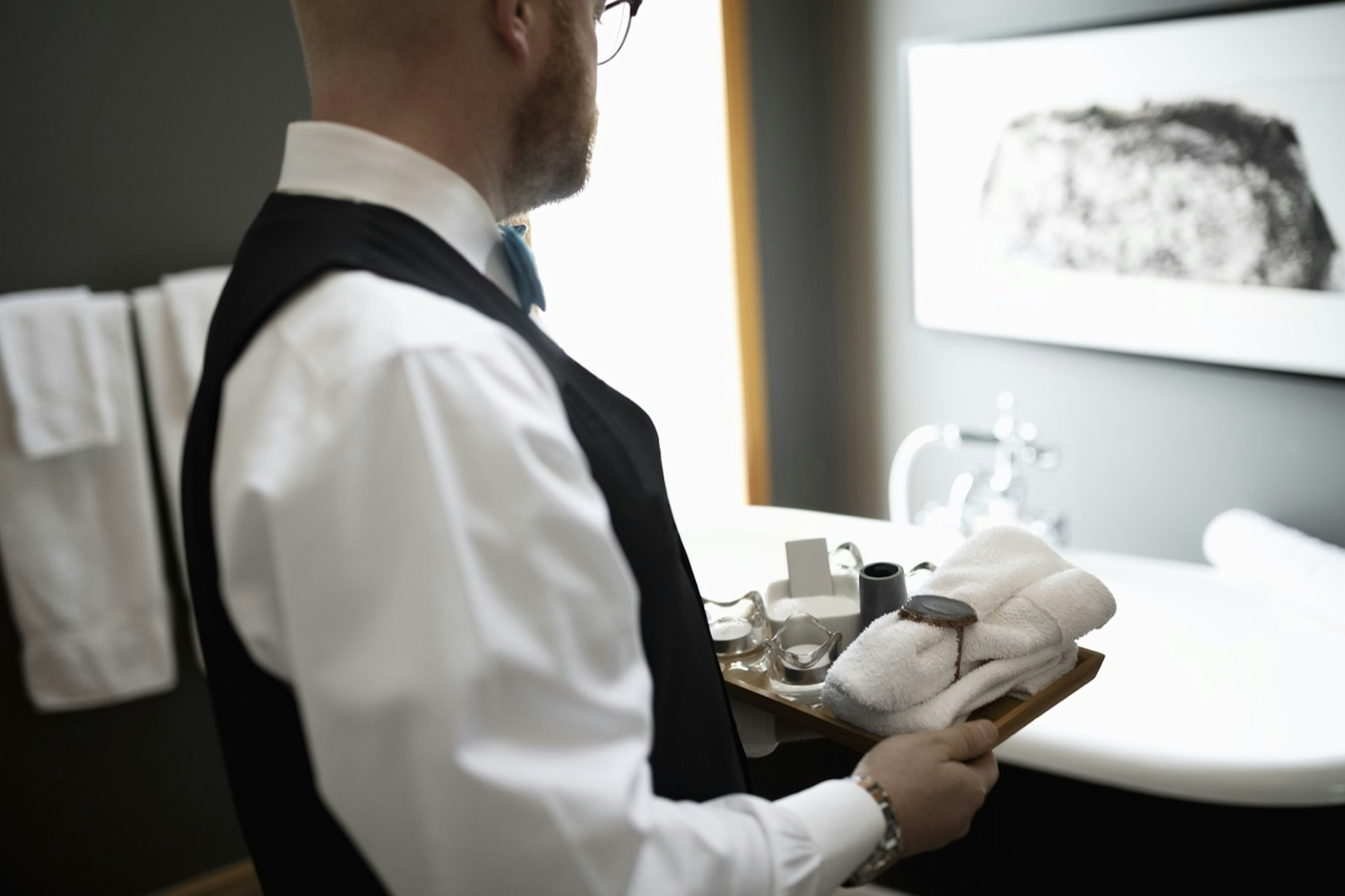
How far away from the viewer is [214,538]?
81 cm

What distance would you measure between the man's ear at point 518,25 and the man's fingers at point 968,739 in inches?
24.9

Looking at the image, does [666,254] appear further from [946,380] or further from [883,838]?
[883,838]

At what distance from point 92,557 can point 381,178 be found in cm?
152

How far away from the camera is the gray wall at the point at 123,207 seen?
198 centimetres

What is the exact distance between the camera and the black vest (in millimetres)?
766

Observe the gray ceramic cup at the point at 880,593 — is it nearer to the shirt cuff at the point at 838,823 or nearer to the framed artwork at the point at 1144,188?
the shirt cuff at the point at 838,823

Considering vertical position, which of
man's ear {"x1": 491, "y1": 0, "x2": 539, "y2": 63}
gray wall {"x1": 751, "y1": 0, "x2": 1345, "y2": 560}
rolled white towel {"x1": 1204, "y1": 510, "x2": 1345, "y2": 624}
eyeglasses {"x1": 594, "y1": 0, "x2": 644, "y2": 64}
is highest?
eyeglasses {"x1": 594, "y1": 0, "x2": 644, "y2": 64}

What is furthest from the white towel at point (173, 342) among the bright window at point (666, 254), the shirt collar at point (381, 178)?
the shirt collar at point (381, 178)

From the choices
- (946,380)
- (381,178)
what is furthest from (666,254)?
(381,178)

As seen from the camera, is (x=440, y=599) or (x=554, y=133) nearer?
(x=440, y=599)

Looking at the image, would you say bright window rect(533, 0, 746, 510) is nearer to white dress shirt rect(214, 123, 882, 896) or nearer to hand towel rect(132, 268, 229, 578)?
hand towel rect(132, 268, 229, 578)

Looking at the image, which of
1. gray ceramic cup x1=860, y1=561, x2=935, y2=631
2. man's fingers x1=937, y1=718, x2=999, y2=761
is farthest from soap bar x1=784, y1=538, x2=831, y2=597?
man's fingers x1=937, y1=718, x2=999, y2=761

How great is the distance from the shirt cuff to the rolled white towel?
1.33 meters

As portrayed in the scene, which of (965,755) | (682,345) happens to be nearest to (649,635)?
(965,755)
